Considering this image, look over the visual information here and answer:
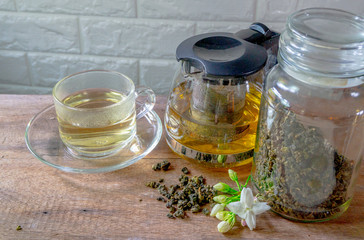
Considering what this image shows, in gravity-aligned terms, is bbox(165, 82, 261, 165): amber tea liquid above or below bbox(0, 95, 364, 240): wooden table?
above

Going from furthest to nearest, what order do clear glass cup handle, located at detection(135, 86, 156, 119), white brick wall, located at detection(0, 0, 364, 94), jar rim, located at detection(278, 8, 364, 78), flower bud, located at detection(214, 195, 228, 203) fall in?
white brick wall, located at detection(0, 0, 364, 94) < clear glass cup handle, located at detection(135, 86, 156, 119) < flower bud, located at detection(214, 195, 228, 203) < jar rim, located at detection(278, 8, 364, 78)

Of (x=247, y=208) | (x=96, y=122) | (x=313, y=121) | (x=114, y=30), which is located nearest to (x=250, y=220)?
(x=247, y=208)

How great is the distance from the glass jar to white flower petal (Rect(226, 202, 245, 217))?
50 mm

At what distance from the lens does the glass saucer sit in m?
0.62

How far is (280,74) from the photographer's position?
0.53 m

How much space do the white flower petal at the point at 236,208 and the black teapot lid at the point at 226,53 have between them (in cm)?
17

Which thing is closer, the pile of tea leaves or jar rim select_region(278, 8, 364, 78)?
jar rim select_region(278, 8, 364, 78)

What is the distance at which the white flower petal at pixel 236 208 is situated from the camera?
521 mm

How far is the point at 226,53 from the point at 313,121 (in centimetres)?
16

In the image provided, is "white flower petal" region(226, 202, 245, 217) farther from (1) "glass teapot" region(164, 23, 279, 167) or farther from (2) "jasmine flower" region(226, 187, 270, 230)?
(1) "glass teapot" region(164, 23, 279, 167)

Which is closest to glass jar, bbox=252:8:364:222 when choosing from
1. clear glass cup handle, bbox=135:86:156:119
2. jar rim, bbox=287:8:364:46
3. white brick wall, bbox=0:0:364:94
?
jar rim, bbox=287:8:364:46

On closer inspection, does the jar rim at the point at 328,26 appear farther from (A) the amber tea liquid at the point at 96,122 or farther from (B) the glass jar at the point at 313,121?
(A) the amber tea liquid at the point at 96,122

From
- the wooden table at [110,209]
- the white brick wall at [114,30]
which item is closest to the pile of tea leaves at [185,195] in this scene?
the wooden table at [110,209]

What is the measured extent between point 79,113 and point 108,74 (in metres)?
0.11
